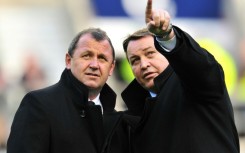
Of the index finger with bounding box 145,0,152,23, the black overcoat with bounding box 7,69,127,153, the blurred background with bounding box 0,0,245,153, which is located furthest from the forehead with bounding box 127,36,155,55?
the blurred background with bounding box 0,0,245,153

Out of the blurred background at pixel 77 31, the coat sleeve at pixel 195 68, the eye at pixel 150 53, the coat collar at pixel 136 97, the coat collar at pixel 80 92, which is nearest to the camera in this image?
the coat sleeve at pixel 195 68

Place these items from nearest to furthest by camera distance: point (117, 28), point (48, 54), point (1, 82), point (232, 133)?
point (232, 133) → point (1, 82) → point (48, 54) → point (117, 28)

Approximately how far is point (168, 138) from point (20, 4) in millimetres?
6453

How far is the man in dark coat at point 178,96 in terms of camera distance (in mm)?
3311

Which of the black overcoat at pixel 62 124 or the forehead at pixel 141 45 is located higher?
the forehead at pixel 141 45

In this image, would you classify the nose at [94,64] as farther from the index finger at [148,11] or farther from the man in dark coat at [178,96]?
the index finger at [148,11]

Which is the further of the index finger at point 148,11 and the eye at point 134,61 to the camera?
the eye at point 134,61

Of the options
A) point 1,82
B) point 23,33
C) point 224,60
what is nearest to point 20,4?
point 23,33

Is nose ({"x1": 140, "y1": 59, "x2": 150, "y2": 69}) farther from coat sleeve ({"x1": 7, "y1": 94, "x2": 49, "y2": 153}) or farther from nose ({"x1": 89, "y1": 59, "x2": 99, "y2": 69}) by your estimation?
coat sleeve ({"x1": 7, "y1": 94, "x2": 49, "y2": 153})

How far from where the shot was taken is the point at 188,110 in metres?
3.62

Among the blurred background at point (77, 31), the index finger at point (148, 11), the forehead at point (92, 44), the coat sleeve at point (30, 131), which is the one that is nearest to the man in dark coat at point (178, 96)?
the index finger at point (148, 11)

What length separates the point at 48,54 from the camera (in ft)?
31.7

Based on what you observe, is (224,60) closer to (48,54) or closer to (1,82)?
(48,54)

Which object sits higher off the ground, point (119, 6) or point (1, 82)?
point (119, 6)
